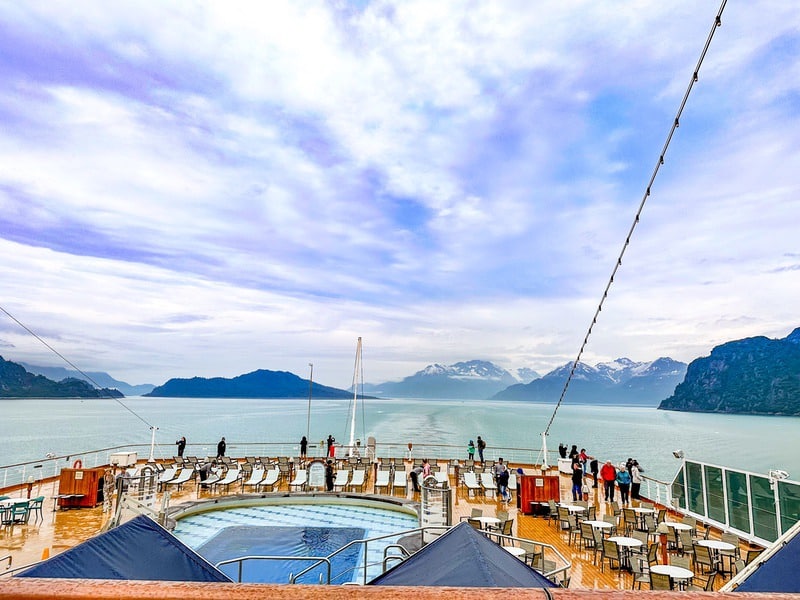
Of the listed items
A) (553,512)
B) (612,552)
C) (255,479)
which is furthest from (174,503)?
(612,552)

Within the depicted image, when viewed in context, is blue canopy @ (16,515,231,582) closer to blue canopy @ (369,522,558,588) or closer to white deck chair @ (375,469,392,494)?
blue canopy @ (369,522,558,588)

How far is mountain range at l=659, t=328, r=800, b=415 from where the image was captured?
450 ft

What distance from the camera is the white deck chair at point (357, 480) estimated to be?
51.8 ft

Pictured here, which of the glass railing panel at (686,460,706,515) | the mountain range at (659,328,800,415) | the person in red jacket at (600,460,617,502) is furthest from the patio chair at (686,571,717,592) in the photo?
the mountain range at (659,328,800,415)

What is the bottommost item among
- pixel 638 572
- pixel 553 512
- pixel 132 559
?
pixel 553 512

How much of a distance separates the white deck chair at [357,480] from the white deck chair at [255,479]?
8.80ft

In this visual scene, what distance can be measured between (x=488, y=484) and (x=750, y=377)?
6294 inches

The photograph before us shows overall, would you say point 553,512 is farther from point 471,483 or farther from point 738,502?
point 738,502

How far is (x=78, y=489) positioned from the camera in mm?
13320

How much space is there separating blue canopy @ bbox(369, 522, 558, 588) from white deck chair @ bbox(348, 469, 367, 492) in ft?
43.3

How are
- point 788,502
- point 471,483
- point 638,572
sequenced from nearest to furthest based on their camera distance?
point 638,572, point 788,502, point 471,483

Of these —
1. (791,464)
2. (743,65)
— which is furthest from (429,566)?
(791,464)

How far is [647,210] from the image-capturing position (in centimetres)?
1061

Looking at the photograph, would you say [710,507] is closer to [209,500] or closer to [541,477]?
[541,477]
